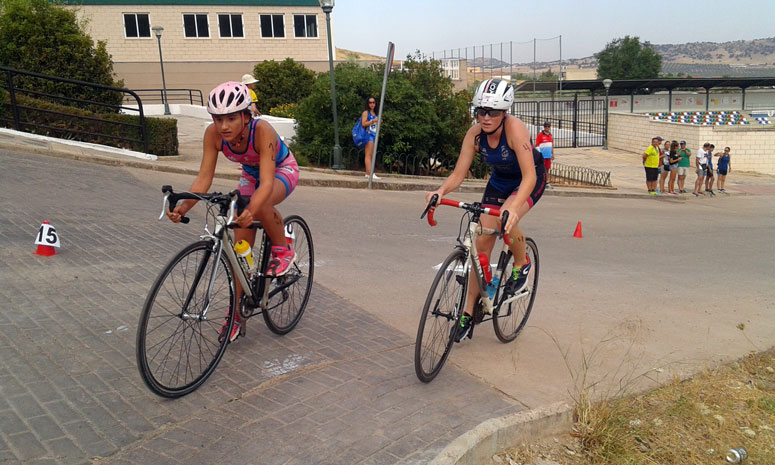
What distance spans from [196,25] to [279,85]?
1378 cm

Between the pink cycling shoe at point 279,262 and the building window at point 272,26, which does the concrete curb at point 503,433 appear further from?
the building window at point 272,26

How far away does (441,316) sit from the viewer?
4.73 metres

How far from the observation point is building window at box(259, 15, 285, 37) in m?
42.7

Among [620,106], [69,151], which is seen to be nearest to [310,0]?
[620,106]

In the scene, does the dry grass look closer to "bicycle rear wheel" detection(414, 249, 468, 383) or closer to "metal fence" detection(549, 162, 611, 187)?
"bicycle rear wheel" detection(414, 249, 468, 383)

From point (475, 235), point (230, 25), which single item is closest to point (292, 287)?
point (475, 235)

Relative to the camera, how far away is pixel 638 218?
15570 mm

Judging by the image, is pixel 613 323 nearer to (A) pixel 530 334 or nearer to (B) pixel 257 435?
(A) pixel 530 334

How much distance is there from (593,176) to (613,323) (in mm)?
18352

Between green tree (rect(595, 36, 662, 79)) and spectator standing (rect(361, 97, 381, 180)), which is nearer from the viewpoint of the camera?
spectator standing (rect(361, 97, 381, 180))

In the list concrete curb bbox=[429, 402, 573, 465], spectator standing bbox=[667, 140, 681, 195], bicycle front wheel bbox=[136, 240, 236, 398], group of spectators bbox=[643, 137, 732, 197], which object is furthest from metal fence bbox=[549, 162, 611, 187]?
bicycle front wheel bbox=[136, 240, 236, 398]

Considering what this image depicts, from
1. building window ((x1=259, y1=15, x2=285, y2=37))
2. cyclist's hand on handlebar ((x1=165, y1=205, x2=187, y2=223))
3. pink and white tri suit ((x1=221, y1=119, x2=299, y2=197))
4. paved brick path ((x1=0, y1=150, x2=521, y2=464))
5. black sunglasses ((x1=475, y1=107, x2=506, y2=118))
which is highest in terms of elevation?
building window ((x1=259, y1=15, x2=285, y2=37))

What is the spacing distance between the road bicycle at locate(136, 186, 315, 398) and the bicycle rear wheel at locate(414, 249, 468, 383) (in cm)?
130

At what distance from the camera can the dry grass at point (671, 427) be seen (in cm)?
409
